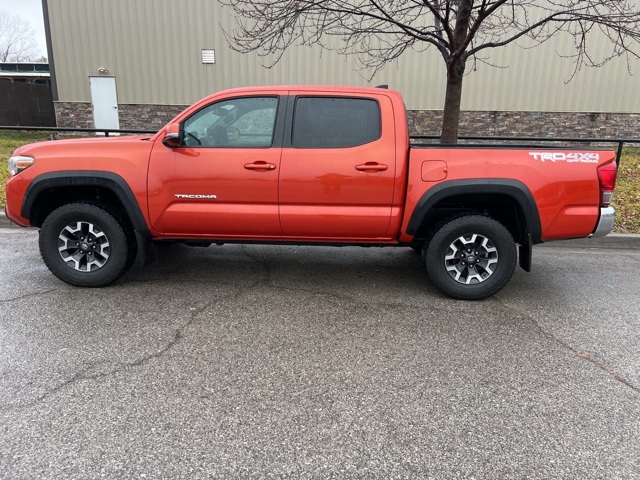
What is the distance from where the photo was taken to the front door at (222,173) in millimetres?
4133

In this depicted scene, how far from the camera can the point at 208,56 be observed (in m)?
16.2

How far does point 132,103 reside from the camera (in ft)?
55.1

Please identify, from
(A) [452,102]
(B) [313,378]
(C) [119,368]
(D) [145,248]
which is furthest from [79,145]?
(A) [452,102]

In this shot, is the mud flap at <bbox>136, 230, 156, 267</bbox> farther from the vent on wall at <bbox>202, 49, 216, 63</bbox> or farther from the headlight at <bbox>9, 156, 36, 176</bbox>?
the vent on wall at <bbox>202, 49, 216, 63</bbox>

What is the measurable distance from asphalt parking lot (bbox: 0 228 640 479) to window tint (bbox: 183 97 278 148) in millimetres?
1405

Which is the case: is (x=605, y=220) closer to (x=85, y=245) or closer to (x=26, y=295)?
(x=85, y=245)

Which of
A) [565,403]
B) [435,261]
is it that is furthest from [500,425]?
[435,261]

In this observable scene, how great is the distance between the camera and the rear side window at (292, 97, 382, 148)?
4168 mm

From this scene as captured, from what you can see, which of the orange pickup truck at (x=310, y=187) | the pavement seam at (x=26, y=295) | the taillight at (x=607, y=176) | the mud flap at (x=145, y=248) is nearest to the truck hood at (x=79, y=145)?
the orange pickup truck at (x=310, y=187)

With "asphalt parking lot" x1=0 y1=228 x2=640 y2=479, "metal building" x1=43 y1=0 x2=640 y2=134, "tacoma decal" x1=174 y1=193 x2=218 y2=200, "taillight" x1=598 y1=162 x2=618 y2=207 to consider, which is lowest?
"asphalt parking lot" x1=0 y1=228 x2=640 y2=479

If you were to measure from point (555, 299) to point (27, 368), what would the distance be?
4.41 meters

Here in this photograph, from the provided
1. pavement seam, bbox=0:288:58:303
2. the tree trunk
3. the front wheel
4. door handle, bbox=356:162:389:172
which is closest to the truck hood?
pavement seam, bbox=0:288:58:303

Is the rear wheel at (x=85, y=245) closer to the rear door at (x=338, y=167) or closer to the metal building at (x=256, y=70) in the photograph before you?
the rear door at (x=338, y=167)

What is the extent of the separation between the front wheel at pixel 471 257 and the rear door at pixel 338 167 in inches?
22.1
